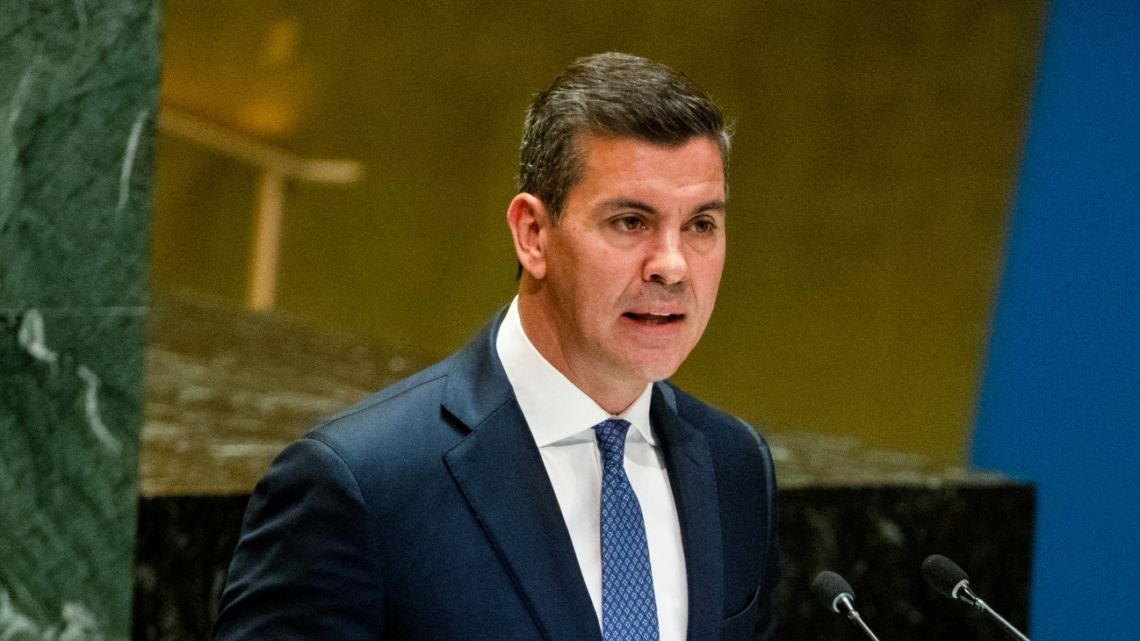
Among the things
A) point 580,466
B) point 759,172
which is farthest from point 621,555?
point 759,172

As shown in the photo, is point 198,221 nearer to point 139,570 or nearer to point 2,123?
point 139,570

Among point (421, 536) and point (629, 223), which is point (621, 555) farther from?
point (629, 223)

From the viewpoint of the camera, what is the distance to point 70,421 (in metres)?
2.02

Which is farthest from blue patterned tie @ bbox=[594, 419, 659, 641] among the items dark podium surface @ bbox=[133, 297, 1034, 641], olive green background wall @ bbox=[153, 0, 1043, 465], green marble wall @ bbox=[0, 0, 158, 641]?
olive green background wall @ bbox=[153, 0, 1043, 465]

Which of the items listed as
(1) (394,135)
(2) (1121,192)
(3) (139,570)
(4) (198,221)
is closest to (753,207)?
(2) (1121,192)

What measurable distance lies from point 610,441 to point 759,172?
11.8 feet

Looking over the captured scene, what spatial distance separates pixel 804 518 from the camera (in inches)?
146

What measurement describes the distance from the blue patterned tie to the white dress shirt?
14 mm

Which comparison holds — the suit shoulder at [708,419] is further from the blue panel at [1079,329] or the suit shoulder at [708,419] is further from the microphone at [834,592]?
the blue panel at [1079,329]

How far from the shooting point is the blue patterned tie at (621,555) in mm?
1750

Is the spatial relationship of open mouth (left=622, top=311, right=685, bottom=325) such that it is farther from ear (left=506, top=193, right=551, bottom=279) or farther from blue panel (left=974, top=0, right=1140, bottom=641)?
blue panel (left=974, top=0, right=1140, bottom=641)

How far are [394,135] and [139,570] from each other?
173 inches

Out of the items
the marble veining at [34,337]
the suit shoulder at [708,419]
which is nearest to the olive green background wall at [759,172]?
the suit shoulder at [708,419]

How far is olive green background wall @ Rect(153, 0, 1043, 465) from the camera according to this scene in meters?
4.55
